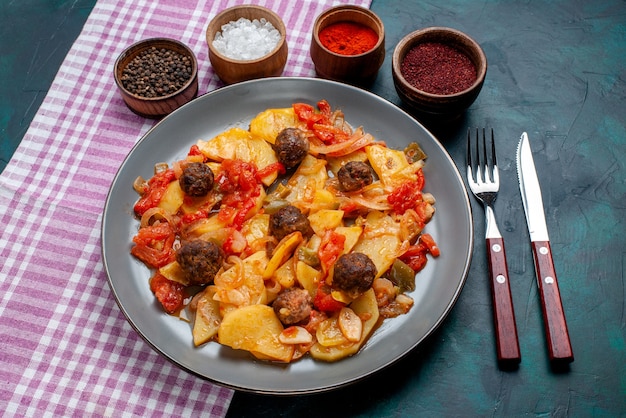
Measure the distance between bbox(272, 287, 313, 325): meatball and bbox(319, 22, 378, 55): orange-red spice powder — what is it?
98.2 inches

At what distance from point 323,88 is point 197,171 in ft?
4.83

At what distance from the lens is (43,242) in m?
5.55

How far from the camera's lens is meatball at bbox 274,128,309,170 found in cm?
529

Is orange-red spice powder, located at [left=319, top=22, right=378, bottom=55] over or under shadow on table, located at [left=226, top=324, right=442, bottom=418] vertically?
over

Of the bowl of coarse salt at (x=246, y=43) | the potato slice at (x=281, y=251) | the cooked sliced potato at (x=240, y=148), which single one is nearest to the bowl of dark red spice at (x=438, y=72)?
the bowl of coarse salt at (x=246, y=43)

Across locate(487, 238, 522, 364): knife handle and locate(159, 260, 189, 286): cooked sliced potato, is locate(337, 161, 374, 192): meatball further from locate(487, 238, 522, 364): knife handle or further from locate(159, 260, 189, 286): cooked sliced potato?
locate(159, 260, 189, 286): cooked sliced potato

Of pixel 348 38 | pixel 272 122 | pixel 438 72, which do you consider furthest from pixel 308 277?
pixel 348 38

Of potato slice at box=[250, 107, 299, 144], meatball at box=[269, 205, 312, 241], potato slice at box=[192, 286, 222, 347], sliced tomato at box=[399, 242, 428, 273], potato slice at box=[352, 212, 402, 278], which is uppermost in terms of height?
potato slice at box=[250, 107, 299, 144]

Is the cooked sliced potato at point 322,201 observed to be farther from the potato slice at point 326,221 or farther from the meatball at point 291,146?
the meatball at point 291,146

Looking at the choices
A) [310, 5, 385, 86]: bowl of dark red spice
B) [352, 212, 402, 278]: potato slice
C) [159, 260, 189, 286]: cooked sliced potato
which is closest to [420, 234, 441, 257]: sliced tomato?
[352, 212, 402, 278]: potato slice

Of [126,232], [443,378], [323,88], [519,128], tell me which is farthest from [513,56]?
[126,232]

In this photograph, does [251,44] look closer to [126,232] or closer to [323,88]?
[323,88]

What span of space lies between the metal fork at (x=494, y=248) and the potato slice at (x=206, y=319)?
2171 mm

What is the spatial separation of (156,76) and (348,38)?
1.85 m
